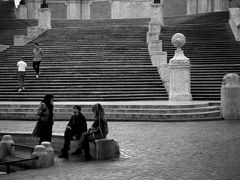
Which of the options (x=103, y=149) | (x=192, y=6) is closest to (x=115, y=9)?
(x=192, y=6)

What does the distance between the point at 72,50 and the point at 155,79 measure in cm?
727

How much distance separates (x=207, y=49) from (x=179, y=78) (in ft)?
27.5

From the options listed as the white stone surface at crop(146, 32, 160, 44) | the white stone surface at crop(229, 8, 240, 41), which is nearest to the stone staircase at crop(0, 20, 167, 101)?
the white stone surface at crop(146, 32, 160, 44)

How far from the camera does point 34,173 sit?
38.1 ft

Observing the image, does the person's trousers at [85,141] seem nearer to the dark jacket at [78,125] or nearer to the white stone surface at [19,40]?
the dark jacket at [78,125]

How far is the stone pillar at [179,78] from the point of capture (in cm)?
2331

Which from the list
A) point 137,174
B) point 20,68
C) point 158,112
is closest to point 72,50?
point 20,68

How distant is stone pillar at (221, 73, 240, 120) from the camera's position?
2006 cm

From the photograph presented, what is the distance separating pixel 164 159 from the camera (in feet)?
→ 41.3

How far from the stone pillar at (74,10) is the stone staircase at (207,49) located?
13.9m

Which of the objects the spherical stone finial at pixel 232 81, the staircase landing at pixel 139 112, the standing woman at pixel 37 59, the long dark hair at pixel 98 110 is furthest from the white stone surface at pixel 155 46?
the long dark hair at pixel 98 110

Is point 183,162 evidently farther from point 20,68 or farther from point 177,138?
point 20,68

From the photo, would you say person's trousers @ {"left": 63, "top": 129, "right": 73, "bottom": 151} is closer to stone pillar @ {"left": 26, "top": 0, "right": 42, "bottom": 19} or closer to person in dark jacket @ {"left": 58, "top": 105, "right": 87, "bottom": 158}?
person in dark jacket @ {"left": 58, "top": 105, "right": 87, "bottom": 158}

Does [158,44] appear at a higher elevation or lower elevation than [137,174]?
higher
